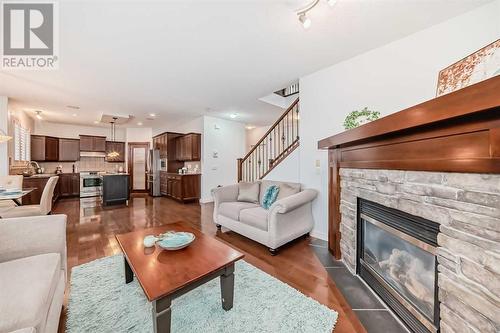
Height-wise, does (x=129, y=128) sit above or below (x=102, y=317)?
above

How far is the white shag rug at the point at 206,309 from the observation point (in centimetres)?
134

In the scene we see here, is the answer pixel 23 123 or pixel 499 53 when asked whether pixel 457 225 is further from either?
pixel 23 123

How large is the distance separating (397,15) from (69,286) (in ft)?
13.9

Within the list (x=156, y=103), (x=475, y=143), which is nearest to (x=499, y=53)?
(x=475, y=143)

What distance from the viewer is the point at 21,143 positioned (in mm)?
5031

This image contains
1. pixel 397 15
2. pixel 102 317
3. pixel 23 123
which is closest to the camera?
pixel 102 317

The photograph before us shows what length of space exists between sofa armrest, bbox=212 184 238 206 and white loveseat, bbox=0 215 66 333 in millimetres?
2029

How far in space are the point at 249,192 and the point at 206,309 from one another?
2056 millimetres

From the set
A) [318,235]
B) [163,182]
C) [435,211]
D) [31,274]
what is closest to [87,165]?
[163,182]

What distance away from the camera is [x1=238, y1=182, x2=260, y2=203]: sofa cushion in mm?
3364

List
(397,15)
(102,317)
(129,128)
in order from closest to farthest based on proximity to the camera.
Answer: (102,317), (397,15), (129,128)

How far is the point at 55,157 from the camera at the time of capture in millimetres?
6605

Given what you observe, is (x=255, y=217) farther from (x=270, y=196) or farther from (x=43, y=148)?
(x=43, y=148)

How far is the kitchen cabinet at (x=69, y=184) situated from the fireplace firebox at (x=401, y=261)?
886 centimetres
